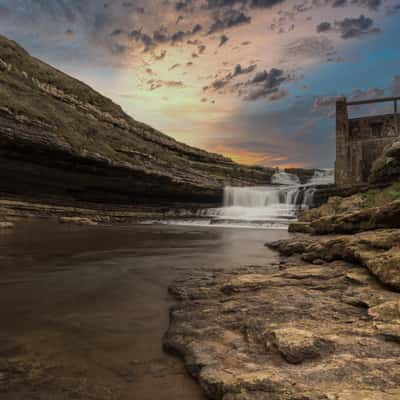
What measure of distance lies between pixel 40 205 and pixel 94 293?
15248mm

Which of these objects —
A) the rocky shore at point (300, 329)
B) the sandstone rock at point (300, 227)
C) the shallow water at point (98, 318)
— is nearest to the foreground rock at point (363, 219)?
the sandstone rock at point (300, 227)

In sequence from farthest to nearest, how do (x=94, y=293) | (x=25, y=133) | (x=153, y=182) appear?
(x=153, y=182) → (x=25, y=133) → (x=94, y=293)

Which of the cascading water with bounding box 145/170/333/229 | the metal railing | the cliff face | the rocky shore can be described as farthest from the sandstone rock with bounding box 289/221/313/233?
the metal railing

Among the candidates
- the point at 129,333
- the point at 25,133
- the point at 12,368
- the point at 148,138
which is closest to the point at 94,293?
the point at 129,333

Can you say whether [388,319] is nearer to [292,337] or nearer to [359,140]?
[292,337]

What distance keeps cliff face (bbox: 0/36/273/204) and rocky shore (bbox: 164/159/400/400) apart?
13.9 metres

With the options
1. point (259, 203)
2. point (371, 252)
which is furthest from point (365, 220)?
point (259, 203)

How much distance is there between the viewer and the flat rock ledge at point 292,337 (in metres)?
1.83

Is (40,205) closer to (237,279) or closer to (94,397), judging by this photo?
(237,279)

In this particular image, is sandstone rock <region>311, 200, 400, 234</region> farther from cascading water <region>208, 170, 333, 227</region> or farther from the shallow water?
cascading water <region>208, 170, 333, 227</region>

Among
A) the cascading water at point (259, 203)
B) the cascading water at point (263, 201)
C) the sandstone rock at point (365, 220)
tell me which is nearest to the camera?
the sandstone rock at point (365, 220)

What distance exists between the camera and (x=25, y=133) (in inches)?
558

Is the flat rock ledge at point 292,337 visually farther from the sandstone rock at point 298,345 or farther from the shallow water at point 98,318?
the shallow water at point 98,318

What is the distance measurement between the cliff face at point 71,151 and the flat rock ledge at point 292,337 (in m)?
14.2
